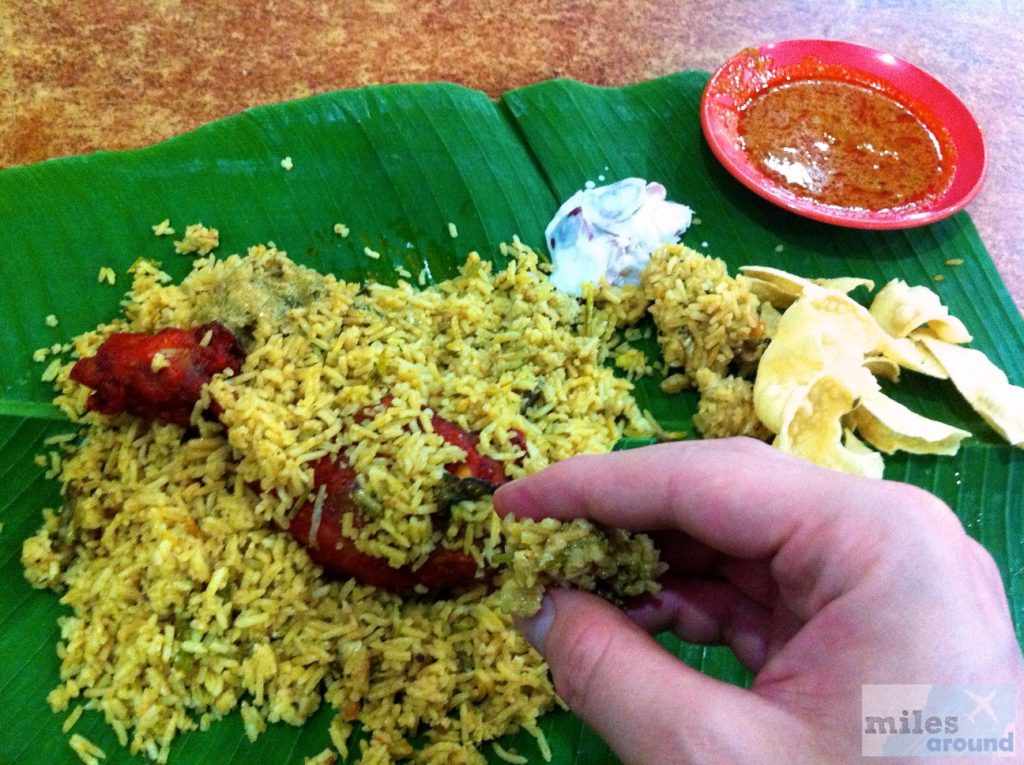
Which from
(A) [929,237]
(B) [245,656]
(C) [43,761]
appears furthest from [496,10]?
(C) [43,761]

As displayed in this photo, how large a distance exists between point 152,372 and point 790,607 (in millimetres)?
1967

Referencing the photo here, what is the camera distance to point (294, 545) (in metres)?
2.44

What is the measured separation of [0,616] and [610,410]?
7.06ft

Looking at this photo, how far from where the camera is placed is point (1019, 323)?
3291 millimetres

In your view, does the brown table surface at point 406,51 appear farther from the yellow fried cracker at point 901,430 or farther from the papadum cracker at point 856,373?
the yellow fried cracker at point 901,430

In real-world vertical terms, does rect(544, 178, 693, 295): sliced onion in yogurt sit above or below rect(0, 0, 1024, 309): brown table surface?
below

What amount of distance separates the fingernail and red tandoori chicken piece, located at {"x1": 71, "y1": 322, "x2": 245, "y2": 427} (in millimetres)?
1322

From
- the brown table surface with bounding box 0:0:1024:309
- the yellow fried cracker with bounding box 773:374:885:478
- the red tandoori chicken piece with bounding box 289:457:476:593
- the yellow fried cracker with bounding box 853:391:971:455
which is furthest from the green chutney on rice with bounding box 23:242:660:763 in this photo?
the brown table surface with bounding box 0:0:1024:309

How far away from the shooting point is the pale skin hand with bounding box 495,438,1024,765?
125 cm

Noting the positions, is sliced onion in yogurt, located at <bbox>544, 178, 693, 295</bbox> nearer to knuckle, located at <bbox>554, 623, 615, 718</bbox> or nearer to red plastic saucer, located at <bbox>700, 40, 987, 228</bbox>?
red plastic saucer, located at <bbox>700, 40, 987, 228</bbox>

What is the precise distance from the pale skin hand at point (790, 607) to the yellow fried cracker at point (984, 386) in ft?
5.69

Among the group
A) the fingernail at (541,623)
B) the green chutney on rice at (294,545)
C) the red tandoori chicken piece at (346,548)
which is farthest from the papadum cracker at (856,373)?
the fingernail at (541,623)

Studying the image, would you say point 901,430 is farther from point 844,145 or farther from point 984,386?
point 844,145

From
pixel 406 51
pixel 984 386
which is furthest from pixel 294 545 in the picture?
pixel 406 51
